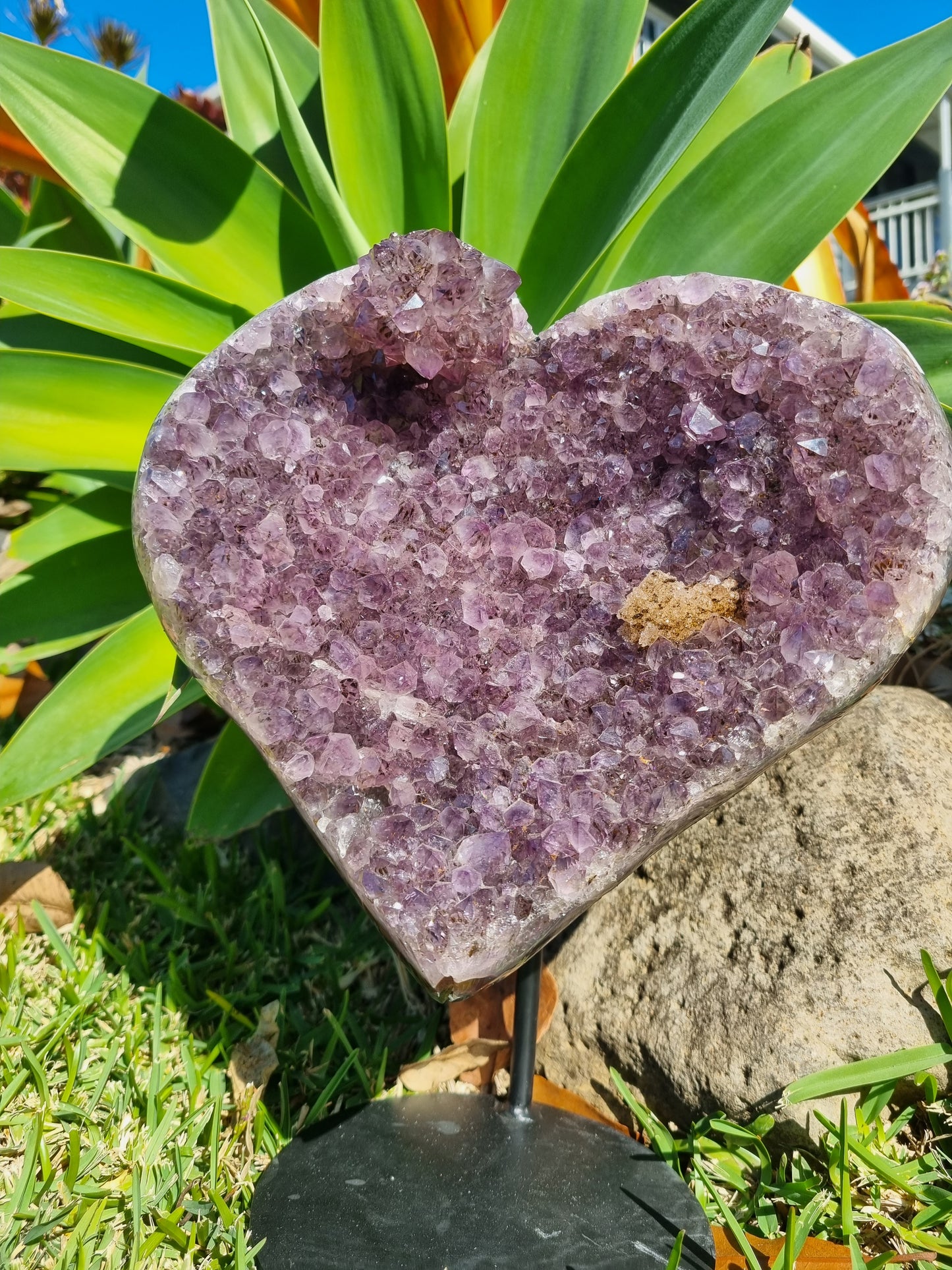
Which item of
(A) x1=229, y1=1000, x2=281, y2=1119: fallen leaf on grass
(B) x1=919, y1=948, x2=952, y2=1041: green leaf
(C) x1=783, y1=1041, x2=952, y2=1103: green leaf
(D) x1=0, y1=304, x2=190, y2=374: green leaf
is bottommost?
(C) x1=783, y1=1041, x2=952, y2=1103: green leaf

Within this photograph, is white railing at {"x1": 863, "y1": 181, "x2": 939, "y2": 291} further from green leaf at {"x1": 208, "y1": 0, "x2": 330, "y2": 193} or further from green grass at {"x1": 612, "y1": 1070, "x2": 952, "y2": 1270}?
green grass at {"x1": 612, "y1": 1070, "x2": 952, "y2": 1270}

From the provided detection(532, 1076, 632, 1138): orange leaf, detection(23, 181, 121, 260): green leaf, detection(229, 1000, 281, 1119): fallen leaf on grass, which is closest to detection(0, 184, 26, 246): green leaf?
detection(23, 181, 121, 260): green leaf

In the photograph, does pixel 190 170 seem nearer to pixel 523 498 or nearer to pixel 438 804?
pixel 523 498

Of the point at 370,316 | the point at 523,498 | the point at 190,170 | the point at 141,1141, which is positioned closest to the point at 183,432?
the point at 370,316

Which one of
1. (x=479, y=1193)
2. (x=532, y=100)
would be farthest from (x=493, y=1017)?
(x=532, y=100)

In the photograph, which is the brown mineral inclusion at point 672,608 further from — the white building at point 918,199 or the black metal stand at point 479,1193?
the white building at point 918,199

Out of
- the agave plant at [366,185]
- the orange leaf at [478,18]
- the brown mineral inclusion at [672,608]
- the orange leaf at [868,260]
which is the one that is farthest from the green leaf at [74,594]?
the orange leaf at [868,260]

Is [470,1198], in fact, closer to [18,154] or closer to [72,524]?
[72,524]
